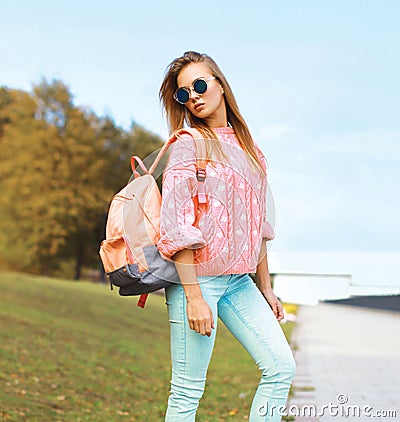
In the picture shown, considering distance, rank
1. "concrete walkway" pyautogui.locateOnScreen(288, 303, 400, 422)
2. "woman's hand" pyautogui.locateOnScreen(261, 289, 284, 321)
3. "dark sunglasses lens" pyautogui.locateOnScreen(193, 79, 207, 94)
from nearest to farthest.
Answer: "dark sunglasses lens" pyautogui.locateOnScreen(193, 79, 207, 94), "woman's hand" pyautogui.locateOnScreen(261, 289, 284, 321), "concrete walkway" pyautogui.locateOnScreen(288, 303, 400, 422)

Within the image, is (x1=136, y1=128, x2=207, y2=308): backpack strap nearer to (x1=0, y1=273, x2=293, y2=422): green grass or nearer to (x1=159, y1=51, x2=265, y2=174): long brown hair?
(x1=159, y1=51, x2=265, y2=174): long brown hair

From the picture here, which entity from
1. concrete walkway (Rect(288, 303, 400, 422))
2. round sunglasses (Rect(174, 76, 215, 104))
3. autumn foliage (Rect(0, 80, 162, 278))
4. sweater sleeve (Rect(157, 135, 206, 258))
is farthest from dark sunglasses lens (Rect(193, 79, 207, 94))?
autumn foliage (Rect(0, 80, 162, 278))

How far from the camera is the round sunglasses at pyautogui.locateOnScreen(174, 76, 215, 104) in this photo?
2807 millimetres

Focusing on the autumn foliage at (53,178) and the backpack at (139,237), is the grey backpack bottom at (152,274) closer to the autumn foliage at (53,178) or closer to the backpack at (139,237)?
the backpack at (139,237)

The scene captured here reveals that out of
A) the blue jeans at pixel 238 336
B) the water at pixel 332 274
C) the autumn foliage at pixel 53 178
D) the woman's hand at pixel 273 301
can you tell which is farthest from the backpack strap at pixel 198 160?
the autumn foliage at pixel 53 178

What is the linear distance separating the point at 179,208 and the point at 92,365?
6938mm

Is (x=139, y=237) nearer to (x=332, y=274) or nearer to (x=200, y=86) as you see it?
(x=200, y=86)

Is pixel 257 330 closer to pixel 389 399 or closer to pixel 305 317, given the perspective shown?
pixel 389 399

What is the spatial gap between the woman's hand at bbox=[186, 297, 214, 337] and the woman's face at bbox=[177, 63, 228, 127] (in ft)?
2.40

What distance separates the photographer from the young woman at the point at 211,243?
8.59 feet

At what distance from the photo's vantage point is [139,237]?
2.67m

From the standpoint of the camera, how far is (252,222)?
2803 mm

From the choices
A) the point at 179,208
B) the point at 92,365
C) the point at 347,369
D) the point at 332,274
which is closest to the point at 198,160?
the point at 179,208

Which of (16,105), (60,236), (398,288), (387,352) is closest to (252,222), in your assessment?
(387,352)
